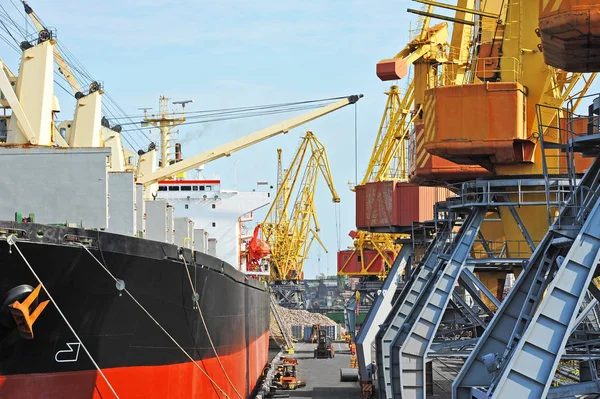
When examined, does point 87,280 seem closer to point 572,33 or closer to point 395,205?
point 572,33

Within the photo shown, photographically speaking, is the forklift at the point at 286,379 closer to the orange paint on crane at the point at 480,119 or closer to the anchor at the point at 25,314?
the orange paint on crane at the point at 480,119

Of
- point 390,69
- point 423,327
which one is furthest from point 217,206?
point 423,327

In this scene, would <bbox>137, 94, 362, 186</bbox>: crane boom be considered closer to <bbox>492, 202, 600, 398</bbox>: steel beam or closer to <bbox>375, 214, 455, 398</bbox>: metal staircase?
<bbox>375, 214, 455, 398</bbox>: metal staircase

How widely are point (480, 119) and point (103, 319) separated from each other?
787 cm

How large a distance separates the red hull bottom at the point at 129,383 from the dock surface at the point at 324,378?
24.2 feet

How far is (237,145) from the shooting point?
29453mm

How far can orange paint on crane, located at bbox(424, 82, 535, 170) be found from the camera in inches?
684

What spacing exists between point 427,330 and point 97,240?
6718 millimetres

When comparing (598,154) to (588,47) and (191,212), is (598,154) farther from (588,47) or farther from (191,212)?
(191,212)

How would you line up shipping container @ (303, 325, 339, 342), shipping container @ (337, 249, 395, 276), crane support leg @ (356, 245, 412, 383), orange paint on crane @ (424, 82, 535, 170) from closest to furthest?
orange paint on crane @ (424, 82, 535, 170), crane support leg @ (356, 245, 412, 383), shipping container @ (337, 249, 395, 276), shipping container @ (303, 325, 339, 342)

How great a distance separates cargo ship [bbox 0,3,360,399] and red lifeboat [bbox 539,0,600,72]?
6.73 meters

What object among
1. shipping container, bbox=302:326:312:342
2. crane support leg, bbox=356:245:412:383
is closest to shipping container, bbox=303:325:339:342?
shipping container, bbox=302:326:312:342

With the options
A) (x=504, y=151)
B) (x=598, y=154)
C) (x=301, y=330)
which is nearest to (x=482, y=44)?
(x=504, y=151)

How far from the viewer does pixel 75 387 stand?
42.7 ft
